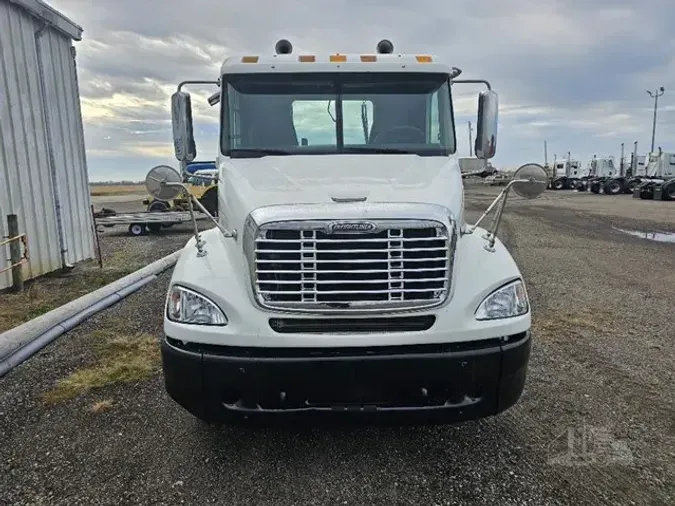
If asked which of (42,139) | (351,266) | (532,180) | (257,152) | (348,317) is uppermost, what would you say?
(42,139)

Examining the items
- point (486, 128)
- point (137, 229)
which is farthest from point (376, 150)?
point (137, 229)

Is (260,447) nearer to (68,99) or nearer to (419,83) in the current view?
(419,83)

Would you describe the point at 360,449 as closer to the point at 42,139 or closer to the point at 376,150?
the point at 376,150

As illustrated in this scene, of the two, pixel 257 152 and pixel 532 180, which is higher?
pixel 257 152

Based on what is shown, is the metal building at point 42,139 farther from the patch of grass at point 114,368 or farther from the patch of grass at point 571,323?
the patch of grass at point 571,323

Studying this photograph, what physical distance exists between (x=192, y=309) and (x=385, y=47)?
328 cm

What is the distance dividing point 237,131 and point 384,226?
191 centimetres

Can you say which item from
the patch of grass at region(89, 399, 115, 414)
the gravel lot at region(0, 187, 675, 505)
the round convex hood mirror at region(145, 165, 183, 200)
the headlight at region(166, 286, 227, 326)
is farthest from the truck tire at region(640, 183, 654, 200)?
the headlight at region(166, 286, 227, 326)

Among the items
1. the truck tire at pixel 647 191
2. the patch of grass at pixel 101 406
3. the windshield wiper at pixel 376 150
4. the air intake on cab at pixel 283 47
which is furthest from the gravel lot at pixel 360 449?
the truck tire at pixel 647 191

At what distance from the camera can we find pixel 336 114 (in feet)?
13.5

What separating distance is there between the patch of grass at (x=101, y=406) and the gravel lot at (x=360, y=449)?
0.05 meters

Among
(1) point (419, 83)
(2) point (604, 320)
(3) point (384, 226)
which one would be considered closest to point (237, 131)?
(1) point (419, 83)

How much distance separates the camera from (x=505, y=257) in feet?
10.1

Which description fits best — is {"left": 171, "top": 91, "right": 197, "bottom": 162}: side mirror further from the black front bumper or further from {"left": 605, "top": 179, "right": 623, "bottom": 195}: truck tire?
{"left": 605, "top": 179, "right": 623, "bottom": 195}: truck tire
